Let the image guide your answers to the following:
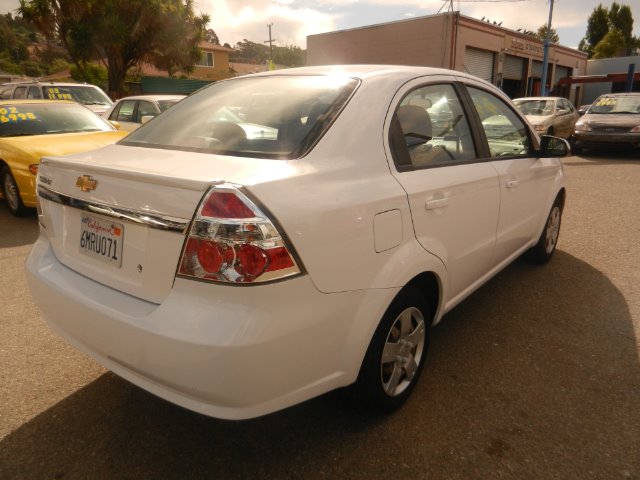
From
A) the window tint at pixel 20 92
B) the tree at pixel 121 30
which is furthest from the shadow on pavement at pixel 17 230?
the tree at pixel 121 30

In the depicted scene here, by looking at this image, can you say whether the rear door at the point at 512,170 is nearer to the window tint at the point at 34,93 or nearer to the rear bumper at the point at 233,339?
the rear bumper at the point at 233,339

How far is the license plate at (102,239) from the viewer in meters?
1.96

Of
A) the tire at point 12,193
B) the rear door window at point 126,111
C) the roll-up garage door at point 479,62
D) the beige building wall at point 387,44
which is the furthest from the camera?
the roll-up garage door at point 479,62

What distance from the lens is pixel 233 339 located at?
1616 millimetres

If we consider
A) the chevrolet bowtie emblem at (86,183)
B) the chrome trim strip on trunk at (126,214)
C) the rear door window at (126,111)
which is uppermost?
the rear door window at (126,111)

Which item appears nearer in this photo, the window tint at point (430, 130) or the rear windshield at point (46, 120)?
the window tint at point (430, 130)

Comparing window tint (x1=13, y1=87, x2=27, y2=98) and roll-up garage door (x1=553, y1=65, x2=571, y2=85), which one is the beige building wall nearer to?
roll-up garage door (x1=553, y1=65, x2=571, y2=85)

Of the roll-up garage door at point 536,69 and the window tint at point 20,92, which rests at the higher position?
the roll-up garage door at point 536,69

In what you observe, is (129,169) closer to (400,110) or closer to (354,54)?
(400,110)

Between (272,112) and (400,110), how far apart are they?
62 centimetres

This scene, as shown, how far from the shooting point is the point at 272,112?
92.7 inches

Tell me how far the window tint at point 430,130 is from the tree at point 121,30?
82.3 feet

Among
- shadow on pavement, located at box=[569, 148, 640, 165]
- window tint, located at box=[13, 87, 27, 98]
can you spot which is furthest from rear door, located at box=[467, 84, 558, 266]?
window tint, located at box=[13, 87, 27, 98]

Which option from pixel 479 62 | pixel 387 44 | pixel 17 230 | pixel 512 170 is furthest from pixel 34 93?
pixel 479 62
